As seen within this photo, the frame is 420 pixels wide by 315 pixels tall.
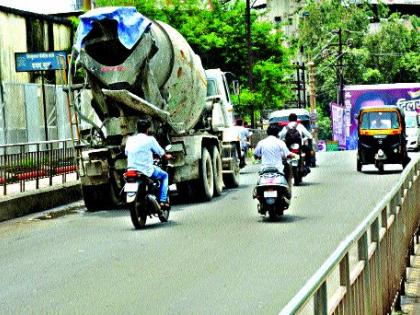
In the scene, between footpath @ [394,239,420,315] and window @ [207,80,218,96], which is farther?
window @ [207,80,218,96]

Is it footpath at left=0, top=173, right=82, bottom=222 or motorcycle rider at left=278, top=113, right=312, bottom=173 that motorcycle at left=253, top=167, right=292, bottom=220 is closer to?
footpath at left=0, top=173, right=82, bottom=222

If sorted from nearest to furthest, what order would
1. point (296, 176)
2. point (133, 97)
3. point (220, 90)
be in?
point (133, 97)
point (296, 176)
point (220, 90)

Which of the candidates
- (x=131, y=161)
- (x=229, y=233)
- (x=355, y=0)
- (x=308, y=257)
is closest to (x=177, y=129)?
(x=131, y=161)

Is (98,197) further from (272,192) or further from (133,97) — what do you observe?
(272,192)

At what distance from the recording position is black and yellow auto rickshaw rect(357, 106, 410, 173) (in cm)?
2957

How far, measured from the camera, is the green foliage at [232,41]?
46344mm

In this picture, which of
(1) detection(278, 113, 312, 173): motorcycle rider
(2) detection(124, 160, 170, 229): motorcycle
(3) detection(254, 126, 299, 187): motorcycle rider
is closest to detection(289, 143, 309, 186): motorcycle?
(1) detection(278, 113, 312, 173): motorcycle rider

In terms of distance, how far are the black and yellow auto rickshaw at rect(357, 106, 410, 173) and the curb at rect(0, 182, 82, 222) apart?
9316 mm

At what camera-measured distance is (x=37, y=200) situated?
21.2m

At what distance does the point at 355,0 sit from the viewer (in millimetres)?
90938

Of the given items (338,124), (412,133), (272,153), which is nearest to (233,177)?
(272,153)

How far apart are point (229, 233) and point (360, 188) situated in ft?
29.5

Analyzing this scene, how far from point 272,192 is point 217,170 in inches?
239

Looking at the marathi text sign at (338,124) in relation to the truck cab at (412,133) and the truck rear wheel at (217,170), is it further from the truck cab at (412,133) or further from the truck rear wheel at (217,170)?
the truck rear wheel at (217,170)
